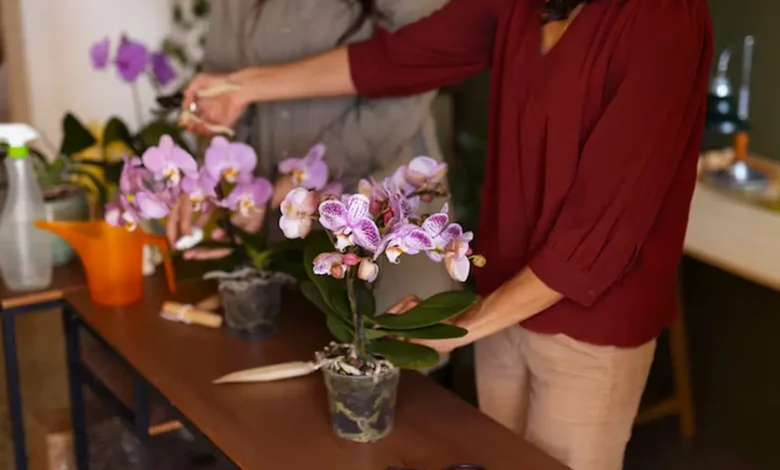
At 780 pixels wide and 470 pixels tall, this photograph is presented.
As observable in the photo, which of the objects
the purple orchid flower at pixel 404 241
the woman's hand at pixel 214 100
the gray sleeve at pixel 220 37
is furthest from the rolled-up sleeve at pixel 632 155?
the gray sleeve at pixel 220 37

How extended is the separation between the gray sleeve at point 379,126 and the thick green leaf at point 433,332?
566 millimetres

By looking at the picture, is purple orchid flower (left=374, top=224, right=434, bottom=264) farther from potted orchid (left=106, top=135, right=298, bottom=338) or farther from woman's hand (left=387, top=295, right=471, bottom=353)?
potted orchid (left=106, top=135, right=298, bottom=338)

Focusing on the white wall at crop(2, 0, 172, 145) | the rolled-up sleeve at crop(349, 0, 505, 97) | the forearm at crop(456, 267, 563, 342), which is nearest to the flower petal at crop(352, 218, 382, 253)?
the forearm at crop(456, 267, 563, 342)

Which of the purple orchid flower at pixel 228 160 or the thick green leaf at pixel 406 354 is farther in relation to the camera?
the purple orchid flower at pixel 228 160

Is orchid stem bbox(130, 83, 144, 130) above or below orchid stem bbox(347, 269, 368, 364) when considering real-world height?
above

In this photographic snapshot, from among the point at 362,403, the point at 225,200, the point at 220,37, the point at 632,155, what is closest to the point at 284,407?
the point at 362,403

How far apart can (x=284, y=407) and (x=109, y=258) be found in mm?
493

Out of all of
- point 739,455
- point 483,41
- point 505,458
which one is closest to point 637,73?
point 483,41

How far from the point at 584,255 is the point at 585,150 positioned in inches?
5.4

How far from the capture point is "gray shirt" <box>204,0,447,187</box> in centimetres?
163

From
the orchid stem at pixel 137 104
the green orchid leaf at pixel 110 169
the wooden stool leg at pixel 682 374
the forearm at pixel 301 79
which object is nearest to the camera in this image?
the forearm at pixel 301 79

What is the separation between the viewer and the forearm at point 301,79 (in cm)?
155

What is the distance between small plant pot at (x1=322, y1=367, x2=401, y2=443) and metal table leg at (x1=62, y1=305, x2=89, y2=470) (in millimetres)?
650

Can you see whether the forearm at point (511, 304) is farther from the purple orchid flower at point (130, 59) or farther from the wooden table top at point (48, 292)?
the purple orchid flower at point (130, 59)
